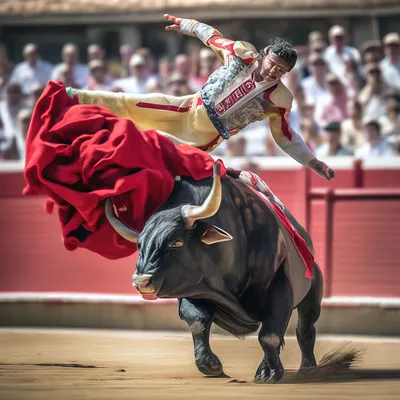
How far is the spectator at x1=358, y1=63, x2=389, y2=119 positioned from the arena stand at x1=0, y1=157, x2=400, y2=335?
1.70 ft

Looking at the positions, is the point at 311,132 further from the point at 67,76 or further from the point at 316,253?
the point at 67,76

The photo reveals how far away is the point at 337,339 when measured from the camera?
8211 mm

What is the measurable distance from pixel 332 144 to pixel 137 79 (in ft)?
6.28

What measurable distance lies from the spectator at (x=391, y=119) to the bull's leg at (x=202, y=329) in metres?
3.96

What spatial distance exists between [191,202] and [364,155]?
12.9 feet

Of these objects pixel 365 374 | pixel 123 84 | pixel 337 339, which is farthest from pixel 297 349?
pixel 123 84

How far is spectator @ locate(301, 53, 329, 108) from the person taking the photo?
9.62 m

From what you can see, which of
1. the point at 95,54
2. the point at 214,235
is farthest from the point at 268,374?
the point at 95,54

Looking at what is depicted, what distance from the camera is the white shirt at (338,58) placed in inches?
383

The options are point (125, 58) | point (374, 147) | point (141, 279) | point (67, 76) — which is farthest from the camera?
point (125, 58)

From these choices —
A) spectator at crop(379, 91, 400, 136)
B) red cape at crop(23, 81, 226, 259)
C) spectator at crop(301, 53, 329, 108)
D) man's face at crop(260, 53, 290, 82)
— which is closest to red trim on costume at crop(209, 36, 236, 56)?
man's face at crop(260, 53, 290, 82)

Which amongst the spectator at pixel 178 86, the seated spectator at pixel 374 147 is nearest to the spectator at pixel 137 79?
the spectator at pixel 178 86

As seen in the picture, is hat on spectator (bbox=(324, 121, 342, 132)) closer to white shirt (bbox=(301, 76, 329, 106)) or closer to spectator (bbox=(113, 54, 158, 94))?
white shirt (bbox=(301, 76, 329, 106))

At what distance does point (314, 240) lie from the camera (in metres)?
8.94
